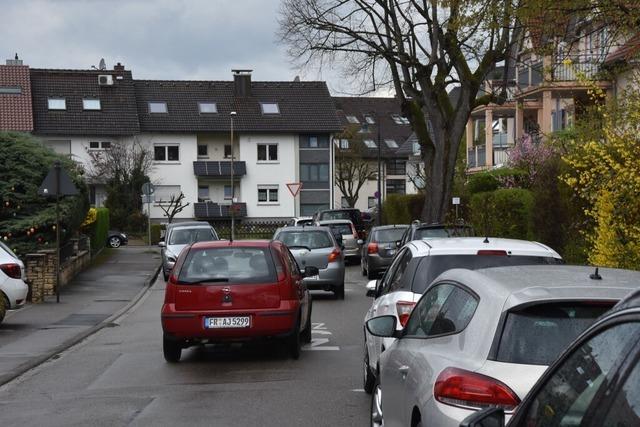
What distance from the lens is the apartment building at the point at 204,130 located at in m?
65.1

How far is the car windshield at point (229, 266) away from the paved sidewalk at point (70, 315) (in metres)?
2.43

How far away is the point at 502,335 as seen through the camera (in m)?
4.85

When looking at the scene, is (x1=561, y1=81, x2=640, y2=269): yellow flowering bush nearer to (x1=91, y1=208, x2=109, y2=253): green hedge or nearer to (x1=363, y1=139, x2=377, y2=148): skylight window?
(x1=91, y1=208, x2=109, y2=253): green hedge

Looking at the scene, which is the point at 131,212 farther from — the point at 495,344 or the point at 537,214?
the point at 495,344

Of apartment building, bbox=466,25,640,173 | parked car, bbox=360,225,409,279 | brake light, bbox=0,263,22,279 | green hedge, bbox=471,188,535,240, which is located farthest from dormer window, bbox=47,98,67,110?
brake light, bbox=0,263,22,279

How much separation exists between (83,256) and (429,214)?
11.3m

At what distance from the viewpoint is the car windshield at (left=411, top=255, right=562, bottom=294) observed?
29.1 feet

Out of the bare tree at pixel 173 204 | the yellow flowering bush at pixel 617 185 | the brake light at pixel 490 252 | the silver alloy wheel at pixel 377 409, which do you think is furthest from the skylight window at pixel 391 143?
the silver alloy wheel at pixel 377 409

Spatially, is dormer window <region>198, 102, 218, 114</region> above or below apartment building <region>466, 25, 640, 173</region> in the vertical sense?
above

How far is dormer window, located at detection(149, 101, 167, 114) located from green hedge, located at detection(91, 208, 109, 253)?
2470cm

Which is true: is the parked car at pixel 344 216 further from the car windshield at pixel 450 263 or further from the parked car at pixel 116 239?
the car windshield at pixel 450 263

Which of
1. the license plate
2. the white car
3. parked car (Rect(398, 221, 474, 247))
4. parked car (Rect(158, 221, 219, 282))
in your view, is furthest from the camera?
parked car (Rect(158, 221, 219, 282))

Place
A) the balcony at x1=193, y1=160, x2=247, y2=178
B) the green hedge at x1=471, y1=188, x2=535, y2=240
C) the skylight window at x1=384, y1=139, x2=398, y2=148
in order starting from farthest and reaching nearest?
the skylight window at x1=384, y1=139, x2=398, y2=148
the balcony at x1=193, y1=160, x2=247, y2=178
the green hedge at x1=471, y1=188, x2=535, y2=240

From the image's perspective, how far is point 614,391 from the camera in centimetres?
281
